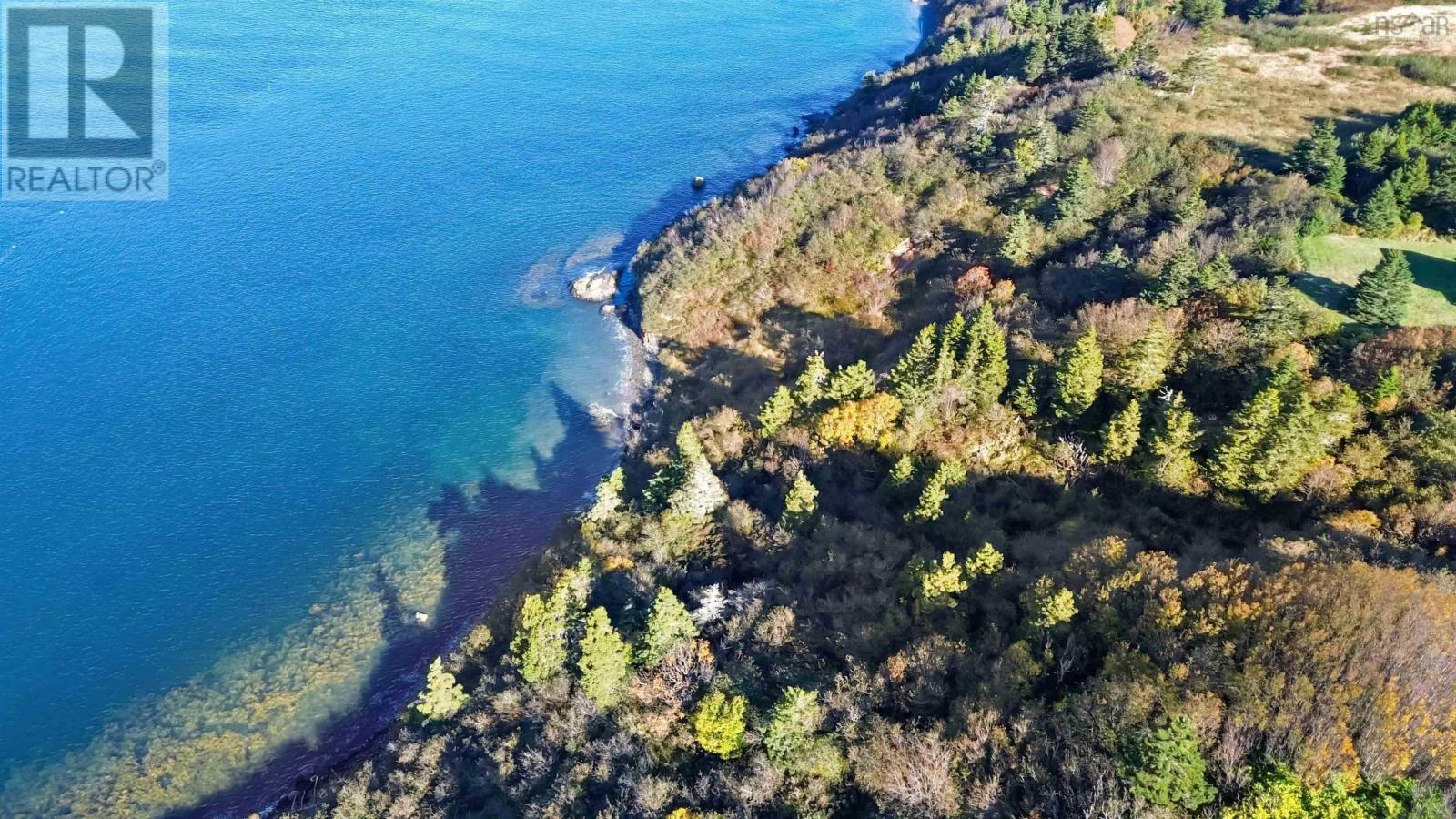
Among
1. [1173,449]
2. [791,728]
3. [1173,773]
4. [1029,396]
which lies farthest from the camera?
[1029,396]

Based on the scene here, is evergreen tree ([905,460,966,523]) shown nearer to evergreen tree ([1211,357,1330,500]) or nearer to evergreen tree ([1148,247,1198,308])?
evergreen tree ([1211,357,1330,500])

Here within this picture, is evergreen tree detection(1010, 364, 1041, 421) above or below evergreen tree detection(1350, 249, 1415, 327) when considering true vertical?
below

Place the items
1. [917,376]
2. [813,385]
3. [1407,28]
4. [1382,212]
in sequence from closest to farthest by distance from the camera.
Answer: [917,376] < [813,385] < [1382,212] < [1407,28]

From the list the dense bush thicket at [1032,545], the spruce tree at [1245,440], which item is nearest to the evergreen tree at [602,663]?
the dense bush thicket at [1032,545]

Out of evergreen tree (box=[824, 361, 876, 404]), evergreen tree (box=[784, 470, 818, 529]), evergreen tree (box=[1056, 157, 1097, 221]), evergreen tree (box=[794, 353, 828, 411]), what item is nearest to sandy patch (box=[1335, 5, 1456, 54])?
evergreen tree (box=[1056, 157, 1097, 221])

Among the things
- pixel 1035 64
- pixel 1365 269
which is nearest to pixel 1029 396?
pixel 1365 269

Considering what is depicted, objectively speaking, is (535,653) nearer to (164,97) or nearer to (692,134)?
(692,134)

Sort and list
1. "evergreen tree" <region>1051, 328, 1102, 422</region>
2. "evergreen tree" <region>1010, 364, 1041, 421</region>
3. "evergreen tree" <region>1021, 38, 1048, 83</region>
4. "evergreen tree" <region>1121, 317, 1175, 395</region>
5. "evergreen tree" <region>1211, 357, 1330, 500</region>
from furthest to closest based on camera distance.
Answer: "evergreen tree" <region>1021, 38, 1048, 83</region>, "evergreen tree" <region>1010, 364, 1041, 421</region>, "evergreen tree" <region>1121, 317, 1175, 395</region>, "evergreen tree" <region>1051, 328, 1102, 422</region>, "evergreen tree" <region>1211, 357, 1330, 500</region>

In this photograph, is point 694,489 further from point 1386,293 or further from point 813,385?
point 1386,293
